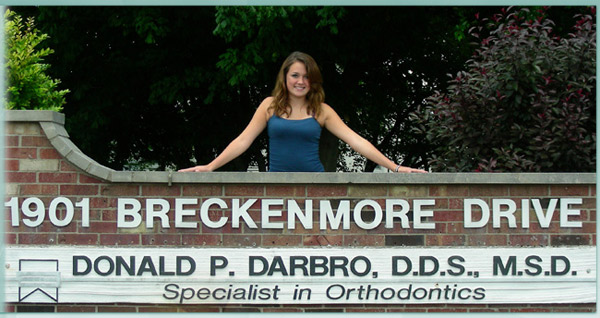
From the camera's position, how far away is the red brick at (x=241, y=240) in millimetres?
4684

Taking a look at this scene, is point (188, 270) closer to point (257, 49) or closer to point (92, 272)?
point (92, 272)

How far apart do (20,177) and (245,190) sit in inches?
56.1

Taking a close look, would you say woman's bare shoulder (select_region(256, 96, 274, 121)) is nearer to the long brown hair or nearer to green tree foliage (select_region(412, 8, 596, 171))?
the long brown hair

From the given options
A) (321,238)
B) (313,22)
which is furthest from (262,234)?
(313,22)

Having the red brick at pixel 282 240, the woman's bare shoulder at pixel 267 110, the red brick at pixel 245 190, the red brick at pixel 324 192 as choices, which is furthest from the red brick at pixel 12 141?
the red brick at pixel 324 192

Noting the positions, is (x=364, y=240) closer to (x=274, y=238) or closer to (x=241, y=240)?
(x=274, y=238)

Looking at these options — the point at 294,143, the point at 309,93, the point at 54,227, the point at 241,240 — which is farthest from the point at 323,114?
the point at 54,227

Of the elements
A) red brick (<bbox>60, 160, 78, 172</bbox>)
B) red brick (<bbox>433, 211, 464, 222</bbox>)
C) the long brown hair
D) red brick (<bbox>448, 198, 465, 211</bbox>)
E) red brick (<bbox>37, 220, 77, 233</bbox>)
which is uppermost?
the long brown hair

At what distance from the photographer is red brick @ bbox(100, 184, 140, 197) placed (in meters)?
4.69

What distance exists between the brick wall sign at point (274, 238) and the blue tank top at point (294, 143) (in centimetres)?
23

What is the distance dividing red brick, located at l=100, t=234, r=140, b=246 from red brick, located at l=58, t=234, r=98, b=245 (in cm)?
5

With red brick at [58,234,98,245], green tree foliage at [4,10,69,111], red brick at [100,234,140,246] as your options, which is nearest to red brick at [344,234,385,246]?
red brick at [100,234,140,246]

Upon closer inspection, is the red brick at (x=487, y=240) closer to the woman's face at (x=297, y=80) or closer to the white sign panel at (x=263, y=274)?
the white sign panel at (x=263, y=274)

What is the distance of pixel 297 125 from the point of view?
4.80 metres
